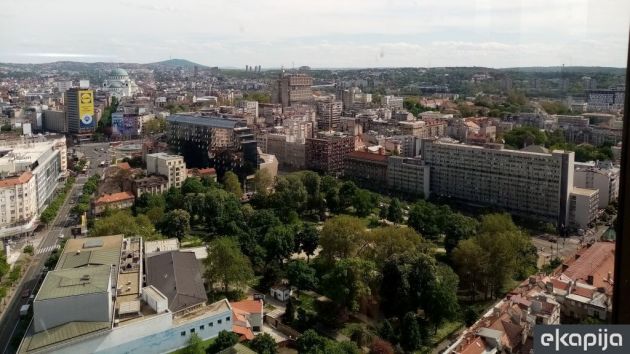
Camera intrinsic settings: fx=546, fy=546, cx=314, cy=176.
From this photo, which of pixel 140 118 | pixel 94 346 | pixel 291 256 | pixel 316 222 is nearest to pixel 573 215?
pixel 316 222

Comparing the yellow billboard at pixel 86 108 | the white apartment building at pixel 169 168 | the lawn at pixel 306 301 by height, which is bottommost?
the lawn at pixel 306 301

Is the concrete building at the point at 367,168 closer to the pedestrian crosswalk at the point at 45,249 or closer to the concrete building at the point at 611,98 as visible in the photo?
the concrete building at the point at 611,98

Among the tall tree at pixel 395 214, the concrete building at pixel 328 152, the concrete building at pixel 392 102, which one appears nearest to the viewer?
the tall tree at pixel 395 214

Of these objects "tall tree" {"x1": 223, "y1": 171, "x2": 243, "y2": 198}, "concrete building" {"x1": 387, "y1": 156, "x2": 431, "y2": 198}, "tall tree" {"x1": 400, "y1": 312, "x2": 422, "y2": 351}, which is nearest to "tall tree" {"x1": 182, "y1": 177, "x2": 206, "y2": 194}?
"tall tree" {"x1": 223, "y1": 171, "x2": 243, "y2": 198}

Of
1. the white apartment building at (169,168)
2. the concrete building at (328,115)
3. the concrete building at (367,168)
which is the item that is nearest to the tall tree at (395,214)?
the concrete building at (367,168)

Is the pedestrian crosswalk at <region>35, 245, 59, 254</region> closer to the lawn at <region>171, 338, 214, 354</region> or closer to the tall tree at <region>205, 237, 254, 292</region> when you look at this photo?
the tall tree at <region>205, 237, 254, 292</region>

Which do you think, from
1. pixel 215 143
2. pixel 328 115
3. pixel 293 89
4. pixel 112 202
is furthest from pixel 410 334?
pixel 293 89
